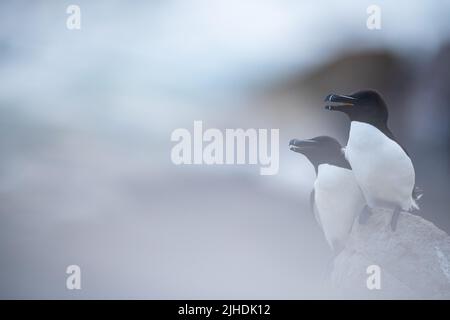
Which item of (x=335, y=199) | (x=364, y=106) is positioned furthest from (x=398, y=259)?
(x=364, y=106)

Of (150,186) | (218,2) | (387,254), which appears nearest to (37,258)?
(150,186)

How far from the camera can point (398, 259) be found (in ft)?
8.41

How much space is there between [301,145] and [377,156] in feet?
1.18

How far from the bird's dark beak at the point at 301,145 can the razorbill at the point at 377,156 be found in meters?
0.17

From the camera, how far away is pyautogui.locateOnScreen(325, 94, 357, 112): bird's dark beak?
2.57 m

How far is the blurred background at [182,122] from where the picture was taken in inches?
100

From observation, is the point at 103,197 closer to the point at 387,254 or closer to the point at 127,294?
the point at 127,294

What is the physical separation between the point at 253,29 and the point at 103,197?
1073 millimetres
